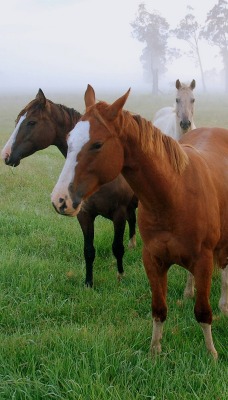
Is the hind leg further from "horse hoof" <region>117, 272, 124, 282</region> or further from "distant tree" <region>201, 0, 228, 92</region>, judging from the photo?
"distant tree" <region>201, 0, 228, 92</region>

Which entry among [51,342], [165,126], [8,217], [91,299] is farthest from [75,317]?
[165,126]

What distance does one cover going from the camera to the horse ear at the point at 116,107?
2.37 meters

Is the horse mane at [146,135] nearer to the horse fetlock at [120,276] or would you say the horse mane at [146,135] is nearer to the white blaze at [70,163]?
the white blaze at [70,163]

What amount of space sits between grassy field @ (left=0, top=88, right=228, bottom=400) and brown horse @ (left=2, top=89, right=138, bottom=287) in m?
0.47

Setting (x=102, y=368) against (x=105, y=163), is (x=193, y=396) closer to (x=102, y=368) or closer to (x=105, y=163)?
(x=102, y=368)

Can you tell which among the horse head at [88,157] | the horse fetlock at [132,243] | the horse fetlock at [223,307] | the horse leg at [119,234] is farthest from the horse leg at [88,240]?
the horse head at [88,157]

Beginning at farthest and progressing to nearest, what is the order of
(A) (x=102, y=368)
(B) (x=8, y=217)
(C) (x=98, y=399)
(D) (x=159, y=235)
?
(B) (x=8, y=217) → (D) (x=159, y=235) → (A) (x=102, y=368) → (C) (x=98, y=399)

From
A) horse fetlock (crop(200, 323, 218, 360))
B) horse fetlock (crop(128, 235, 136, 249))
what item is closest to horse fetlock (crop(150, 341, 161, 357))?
horse fetlock (crop(200, 323, 218, 360))

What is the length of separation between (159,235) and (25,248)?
9.80 ft

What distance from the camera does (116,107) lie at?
2.38 meters

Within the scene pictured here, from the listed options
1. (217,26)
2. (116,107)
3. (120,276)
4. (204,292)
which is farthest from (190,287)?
(217,26)

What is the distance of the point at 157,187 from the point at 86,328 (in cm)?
135

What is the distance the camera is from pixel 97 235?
18.9 feet

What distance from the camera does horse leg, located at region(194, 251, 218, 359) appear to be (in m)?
2.88
